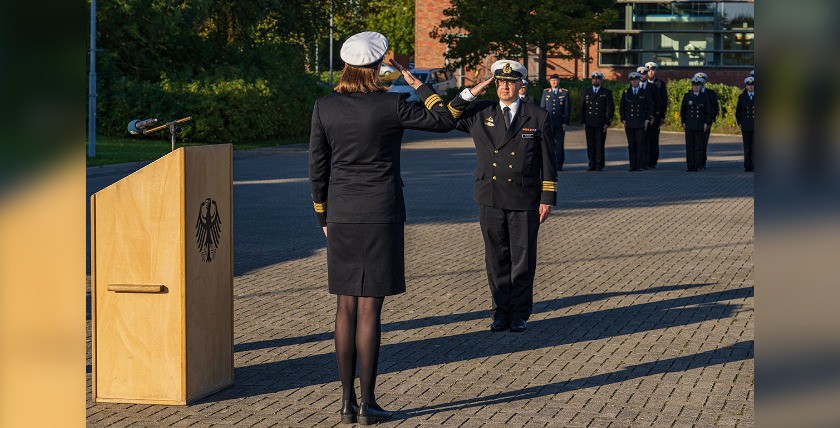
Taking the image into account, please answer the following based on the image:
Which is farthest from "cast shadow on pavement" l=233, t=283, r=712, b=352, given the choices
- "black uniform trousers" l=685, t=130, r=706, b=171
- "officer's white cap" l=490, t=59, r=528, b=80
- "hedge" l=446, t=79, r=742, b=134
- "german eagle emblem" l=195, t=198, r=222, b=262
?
"hedge" l=446, t=79, r=742, b=134

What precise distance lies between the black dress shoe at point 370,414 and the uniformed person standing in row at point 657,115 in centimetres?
1960

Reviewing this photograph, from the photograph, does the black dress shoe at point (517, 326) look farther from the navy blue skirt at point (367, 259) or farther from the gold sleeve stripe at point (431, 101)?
the gold sleeve stripe at point (431, 101)

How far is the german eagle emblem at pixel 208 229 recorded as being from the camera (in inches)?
229

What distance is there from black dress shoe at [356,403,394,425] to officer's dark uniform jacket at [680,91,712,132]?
1936 cm

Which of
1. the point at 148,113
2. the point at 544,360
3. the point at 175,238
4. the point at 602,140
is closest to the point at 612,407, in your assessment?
the point at 544,360

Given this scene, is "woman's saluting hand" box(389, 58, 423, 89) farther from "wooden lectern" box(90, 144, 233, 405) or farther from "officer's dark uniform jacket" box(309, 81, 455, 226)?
"wooden lectern" box(90, 144, 233, 405)

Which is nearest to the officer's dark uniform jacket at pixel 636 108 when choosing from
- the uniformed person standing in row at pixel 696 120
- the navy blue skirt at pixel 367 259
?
the uniformed person standing in row at pixel 696 120

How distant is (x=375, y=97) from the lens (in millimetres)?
5465

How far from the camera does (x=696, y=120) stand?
78.6 feet

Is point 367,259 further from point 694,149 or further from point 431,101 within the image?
point 694,149
